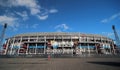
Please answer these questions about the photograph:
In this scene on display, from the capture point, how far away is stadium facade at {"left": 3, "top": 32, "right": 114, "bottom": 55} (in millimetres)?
70375

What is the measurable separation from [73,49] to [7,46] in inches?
2049

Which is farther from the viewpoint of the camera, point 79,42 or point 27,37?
point 27,37

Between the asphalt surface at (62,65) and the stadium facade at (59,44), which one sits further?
the stadium facade at (59,44)

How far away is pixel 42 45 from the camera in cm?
7238

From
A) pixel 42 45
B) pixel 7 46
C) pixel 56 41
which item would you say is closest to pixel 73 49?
pixel 56 41

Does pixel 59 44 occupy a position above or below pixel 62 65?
above

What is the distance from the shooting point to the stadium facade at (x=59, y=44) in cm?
7038

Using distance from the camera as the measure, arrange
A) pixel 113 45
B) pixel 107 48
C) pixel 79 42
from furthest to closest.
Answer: pixel 113 45 < pixel 107 48 < pixel 79 42

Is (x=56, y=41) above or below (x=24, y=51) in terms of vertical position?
above

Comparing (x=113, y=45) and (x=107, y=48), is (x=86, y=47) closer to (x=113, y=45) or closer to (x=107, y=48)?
(x=107, y=48)

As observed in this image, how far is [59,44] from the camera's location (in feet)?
234

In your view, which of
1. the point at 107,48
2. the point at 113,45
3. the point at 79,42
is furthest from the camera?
the point at 113,45

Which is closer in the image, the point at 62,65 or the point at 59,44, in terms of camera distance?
the point at 62,65

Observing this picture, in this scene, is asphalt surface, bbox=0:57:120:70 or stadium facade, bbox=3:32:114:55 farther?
stadium facade, bbox=3:32:114:55
